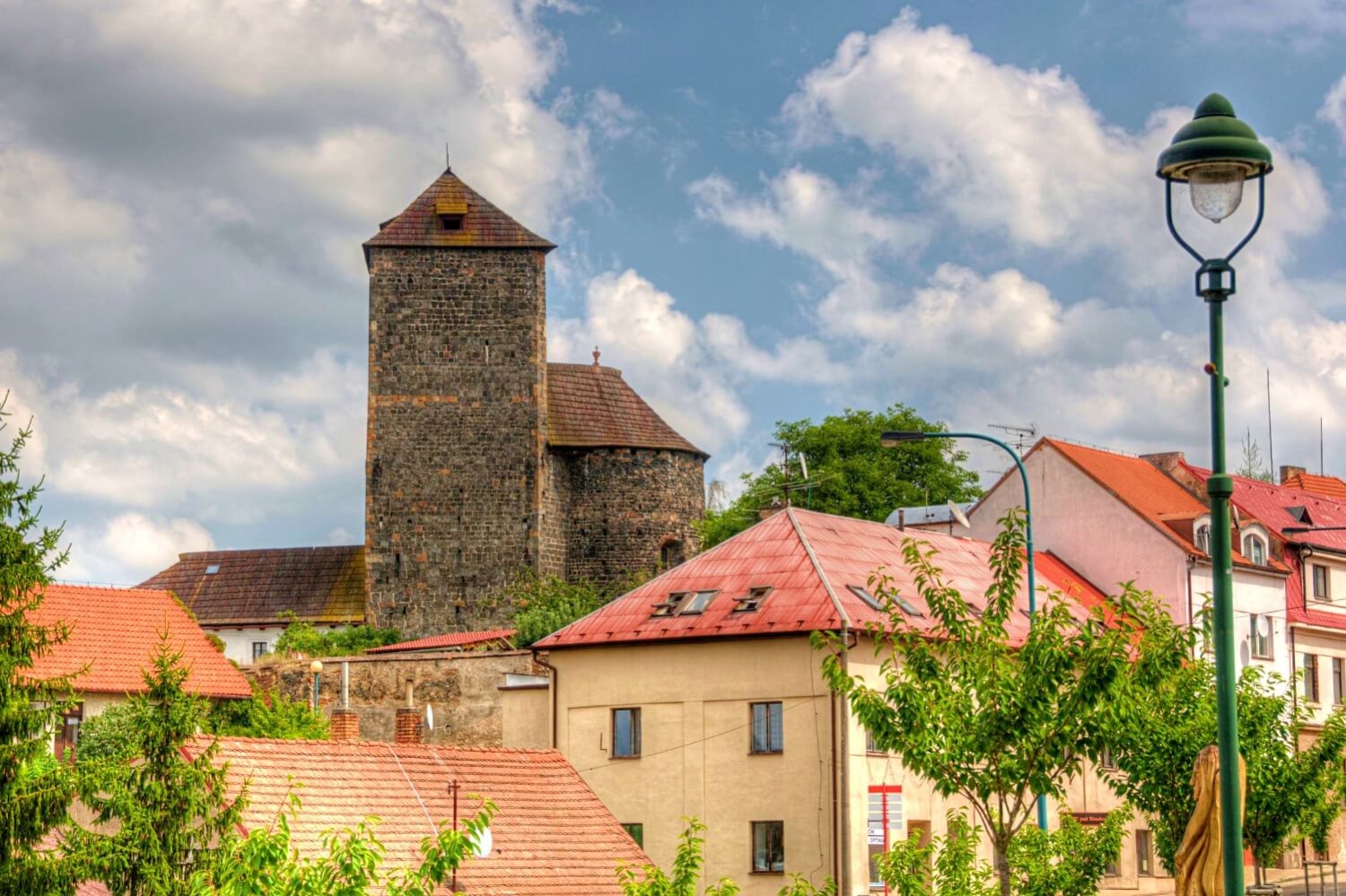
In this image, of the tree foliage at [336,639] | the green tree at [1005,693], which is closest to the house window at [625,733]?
the green tree at [1005,693]

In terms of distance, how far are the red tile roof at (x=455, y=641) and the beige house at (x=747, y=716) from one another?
17.9 meters

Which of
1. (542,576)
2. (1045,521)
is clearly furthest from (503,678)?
(542,576)

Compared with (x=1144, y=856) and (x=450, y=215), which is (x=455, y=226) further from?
(x=1144, y=856)

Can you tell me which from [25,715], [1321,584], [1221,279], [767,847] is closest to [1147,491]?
[1321,584]

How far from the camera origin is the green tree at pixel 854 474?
6869cm

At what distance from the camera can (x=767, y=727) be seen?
117 feet

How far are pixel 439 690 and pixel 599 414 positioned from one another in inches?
888

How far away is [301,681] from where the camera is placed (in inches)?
2050

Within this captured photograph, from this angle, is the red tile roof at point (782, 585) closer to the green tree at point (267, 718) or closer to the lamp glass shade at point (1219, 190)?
the green tree at point (267, 718)

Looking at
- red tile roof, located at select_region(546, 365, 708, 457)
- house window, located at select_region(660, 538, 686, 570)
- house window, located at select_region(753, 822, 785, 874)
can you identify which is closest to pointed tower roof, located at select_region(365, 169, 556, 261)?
red tile roof, located at select_region(546, 365, 708, 457)

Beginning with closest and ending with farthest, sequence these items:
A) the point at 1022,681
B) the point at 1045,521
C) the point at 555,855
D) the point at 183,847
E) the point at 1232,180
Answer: the point at 1232,180 → the point at 1022,681 → the point at 183,847 → the point at 555,855 → the point at 1045,521

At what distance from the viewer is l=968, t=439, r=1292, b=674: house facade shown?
156ft

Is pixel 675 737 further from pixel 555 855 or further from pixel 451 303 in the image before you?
pixel 451 303

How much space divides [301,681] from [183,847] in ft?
89.0
